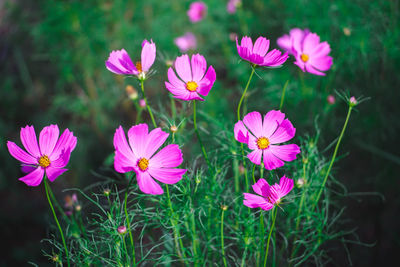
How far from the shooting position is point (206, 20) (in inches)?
107

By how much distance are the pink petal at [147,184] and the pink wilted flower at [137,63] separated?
A: 8.1 inches

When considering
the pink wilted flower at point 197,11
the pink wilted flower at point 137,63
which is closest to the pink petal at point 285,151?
the pink wilted flower at point 137,63

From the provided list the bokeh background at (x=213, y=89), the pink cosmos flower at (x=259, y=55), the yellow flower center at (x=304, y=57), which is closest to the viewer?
the pink cosmos flower at (x=259, y=55)

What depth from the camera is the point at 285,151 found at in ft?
2.44

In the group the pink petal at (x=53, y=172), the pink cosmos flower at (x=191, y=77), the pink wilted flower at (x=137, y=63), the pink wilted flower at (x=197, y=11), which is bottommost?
the pink wilted flower at (x=197, y=11)

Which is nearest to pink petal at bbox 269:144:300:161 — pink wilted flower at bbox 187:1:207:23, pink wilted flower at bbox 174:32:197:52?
pink wilted flower at bbox 174:32:197:52

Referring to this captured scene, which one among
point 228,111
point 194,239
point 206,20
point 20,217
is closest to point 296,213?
point 194,239

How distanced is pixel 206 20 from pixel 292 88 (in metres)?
1.22

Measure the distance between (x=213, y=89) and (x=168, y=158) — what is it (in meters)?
1.66

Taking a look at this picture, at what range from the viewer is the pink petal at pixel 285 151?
2.34 feet

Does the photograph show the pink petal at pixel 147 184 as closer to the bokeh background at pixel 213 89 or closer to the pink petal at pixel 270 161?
the pink petal at pixel 270 161

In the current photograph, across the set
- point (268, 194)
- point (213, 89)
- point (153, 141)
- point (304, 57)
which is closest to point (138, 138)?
point (153, 141)

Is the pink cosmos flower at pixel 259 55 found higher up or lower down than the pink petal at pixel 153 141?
higher up

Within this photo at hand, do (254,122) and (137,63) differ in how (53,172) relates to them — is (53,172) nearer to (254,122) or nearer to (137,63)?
(137,63)
